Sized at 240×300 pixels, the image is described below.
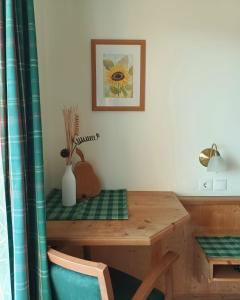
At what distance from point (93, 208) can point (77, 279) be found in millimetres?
557

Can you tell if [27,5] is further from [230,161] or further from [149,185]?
[230,161]

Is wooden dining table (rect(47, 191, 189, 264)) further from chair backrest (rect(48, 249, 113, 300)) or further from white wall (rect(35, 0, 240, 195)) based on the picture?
white wall (rect(35, 0, 240, 195))

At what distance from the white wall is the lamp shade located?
142 millimetres

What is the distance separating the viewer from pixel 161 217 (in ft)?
4.34

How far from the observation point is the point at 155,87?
5.52 feet

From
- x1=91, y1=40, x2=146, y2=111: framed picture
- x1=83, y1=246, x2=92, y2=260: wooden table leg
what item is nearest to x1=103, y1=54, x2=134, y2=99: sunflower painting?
x1=91, y1=40, x2=146, y2=111: framed picture

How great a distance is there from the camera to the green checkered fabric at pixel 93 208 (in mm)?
1334

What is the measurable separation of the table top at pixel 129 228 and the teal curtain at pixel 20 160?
0.62ft

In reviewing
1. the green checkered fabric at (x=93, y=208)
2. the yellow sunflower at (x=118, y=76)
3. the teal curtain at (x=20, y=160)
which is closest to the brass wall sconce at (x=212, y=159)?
the green checkered fabric at (x=93, y=208)

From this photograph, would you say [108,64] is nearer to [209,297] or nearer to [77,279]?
[77,279]

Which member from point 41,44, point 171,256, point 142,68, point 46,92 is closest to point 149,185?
point 171,256

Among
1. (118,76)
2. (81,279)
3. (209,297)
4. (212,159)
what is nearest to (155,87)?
(118,76)

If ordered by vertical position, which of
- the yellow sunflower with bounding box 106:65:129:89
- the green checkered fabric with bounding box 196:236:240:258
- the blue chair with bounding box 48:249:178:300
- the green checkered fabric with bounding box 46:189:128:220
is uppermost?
the yellow sunflower with bounding box 106:65:129:89

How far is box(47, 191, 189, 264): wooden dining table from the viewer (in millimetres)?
1135
